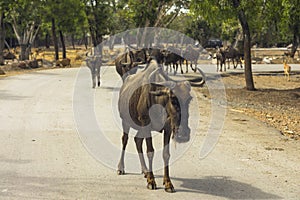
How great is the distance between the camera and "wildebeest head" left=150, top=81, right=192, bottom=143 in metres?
6.71

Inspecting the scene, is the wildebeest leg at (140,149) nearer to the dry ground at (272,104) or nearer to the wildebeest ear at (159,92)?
the wildebeest ear at (159,92)

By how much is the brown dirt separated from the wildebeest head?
560 centimetres

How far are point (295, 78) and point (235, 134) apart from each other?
64.6 ft

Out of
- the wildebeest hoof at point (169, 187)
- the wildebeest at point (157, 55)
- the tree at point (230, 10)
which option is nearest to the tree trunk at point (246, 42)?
the tree at point (230, 10)

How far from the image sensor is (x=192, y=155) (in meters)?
9.55

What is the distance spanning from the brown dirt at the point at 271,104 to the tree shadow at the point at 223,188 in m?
4.40

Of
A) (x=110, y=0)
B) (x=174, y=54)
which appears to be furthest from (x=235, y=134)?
(x=110, y=0)

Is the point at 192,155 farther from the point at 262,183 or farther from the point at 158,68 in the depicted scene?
the point at 158,68

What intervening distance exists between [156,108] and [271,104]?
39.6ft

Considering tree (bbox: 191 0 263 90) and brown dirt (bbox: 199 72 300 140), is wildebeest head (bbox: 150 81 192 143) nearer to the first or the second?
brown dirt (bbox: 199 72 300 140)

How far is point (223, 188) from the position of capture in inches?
292

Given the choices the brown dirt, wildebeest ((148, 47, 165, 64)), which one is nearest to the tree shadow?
wildebeest ((148, 47, 165, 64))

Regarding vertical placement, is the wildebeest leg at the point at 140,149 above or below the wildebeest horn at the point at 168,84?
below

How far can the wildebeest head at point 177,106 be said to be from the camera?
6707 millimetres
